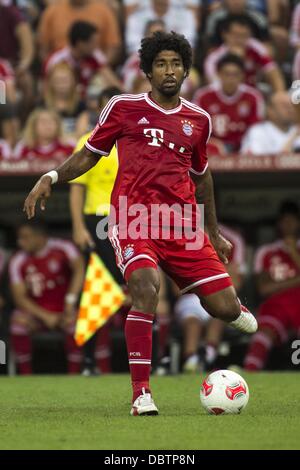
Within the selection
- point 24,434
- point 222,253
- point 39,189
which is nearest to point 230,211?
point 222,253

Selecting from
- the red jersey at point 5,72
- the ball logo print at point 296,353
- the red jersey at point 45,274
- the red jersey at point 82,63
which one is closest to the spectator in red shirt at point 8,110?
the red jersey at point 5,72

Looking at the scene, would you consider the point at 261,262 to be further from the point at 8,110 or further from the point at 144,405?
the point at 144,405

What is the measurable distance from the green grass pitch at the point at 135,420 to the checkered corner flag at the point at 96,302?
1.04 meters

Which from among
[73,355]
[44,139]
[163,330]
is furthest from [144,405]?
[44,139]

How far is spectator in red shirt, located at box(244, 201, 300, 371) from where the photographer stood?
12125 millimetres

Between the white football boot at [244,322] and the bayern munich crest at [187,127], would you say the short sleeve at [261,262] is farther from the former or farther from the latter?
the bayern munich crest at [187,127]

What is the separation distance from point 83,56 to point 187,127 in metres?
6.94

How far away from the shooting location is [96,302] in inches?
428

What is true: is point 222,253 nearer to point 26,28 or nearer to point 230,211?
point 230,211

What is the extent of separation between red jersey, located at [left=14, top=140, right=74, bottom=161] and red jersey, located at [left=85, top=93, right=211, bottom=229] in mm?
4871

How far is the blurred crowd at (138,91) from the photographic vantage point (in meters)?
12.2

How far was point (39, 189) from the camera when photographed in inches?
275

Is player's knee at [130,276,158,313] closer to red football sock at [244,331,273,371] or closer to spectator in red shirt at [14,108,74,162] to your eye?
red football sock at [244,331,273,371]

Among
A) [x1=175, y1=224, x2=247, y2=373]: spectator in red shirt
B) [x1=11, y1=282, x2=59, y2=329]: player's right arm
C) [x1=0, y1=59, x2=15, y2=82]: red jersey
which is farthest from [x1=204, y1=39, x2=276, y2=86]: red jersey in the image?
[x1=11, y1=282, x2=59, y2=329]: player's right arm
